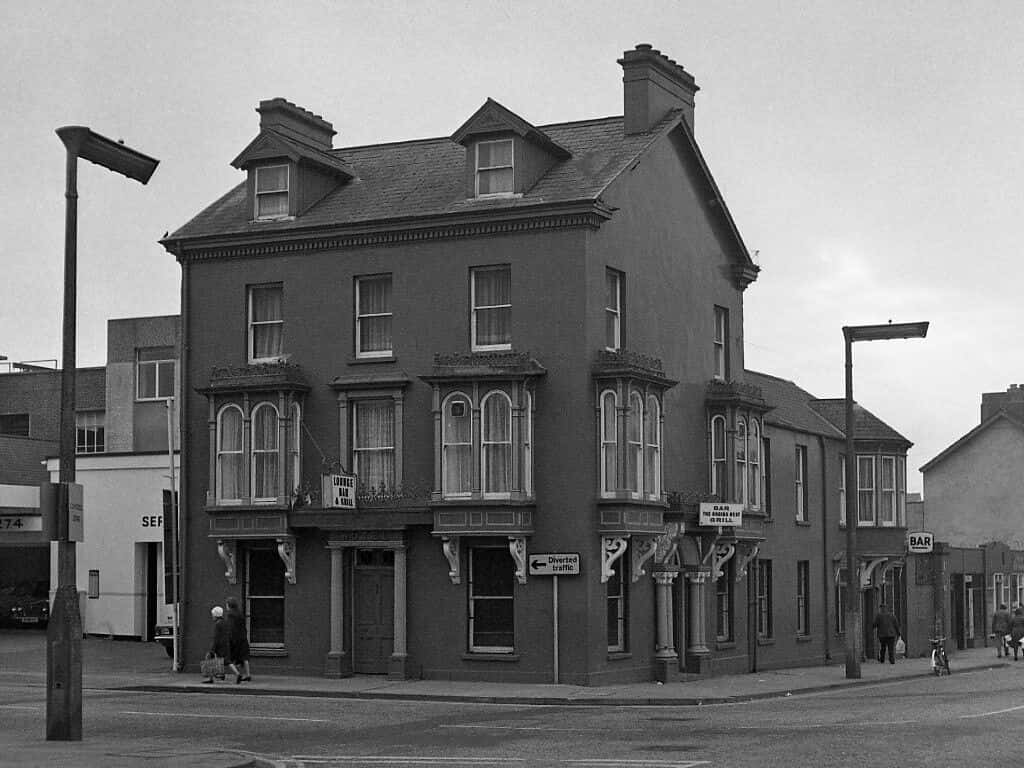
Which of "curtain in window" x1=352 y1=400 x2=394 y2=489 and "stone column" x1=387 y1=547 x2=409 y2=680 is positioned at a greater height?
"curtain in window" x1=352 y1=400 x2=394 y2=489

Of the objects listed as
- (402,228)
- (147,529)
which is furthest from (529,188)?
(147,529)

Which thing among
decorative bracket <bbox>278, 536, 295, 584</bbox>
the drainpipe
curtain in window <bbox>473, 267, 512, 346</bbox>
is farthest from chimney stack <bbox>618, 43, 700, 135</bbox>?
the drainpipe

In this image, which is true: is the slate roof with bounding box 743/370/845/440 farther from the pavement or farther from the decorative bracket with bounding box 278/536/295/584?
the decorative bracket with bounding box 278/536/295/584

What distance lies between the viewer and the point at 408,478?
3509 cm

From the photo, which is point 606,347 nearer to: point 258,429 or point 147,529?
point 258,429

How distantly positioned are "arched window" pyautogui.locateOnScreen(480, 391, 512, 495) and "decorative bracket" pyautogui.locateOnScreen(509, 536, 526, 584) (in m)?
1.01

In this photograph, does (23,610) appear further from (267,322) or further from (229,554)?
(267,322)

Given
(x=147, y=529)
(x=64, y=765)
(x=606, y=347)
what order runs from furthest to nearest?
1. (x=147, y=529)
2. (x=606, y=347)
3. (x=64, y=765)

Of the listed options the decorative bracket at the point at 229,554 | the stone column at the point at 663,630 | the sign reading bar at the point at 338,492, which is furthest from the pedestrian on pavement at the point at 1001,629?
the decorative bracket at the point at 229,554

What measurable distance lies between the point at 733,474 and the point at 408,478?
8.84 m

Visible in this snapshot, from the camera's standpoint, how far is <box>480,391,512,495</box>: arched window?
33688mm

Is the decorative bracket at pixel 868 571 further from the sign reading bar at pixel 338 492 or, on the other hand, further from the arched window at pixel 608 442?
the sign reading bar at pixel 338 492

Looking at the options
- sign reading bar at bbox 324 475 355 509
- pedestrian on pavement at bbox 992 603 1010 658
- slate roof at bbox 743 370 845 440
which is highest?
slate roof at bbox 743 370 845 440

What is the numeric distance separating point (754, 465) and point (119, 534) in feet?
59.5
